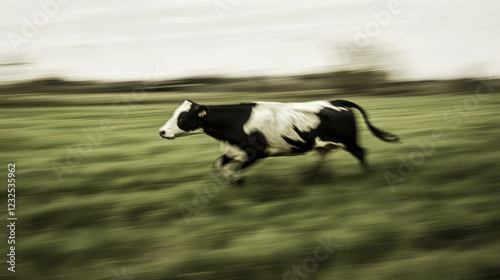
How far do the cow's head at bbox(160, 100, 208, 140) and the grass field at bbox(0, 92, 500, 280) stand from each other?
0.17 m

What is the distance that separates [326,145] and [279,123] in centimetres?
26

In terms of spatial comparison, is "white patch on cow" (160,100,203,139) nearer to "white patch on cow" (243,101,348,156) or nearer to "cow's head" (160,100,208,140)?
"cow's head" (160,100,208,140)

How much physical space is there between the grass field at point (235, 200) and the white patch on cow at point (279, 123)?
177 millimetres

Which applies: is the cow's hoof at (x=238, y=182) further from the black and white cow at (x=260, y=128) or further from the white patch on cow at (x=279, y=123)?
the white patch on cow at (x=279, y=123)

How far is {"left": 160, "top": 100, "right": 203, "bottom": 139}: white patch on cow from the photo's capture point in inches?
110

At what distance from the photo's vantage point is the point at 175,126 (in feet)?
9.21

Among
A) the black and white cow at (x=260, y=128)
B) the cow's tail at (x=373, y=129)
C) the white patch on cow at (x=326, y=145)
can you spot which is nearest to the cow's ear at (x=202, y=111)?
the black and white cow at (x=260, y=128)

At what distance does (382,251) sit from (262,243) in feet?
1.84

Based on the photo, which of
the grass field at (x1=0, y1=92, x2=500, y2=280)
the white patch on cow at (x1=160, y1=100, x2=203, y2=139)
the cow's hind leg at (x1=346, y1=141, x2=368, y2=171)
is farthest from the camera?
the cow's hind leg at (x1=346, y1=141, x2=368, y2=171)

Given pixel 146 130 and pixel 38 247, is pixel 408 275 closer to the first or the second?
pixel 146 130

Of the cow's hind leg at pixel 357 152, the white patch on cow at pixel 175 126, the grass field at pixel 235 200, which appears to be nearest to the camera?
the grass field at pixel 235 200

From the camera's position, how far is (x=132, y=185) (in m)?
2.89

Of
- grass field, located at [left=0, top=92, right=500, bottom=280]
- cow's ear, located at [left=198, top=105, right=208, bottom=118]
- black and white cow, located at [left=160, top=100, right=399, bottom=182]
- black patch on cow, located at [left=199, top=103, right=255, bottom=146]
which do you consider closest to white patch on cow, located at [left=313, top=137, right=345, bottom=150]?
black and white cow, located at [left=160, top=100, right=399, bottom=182]

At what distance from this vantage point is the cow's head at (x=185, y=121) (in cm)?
281
